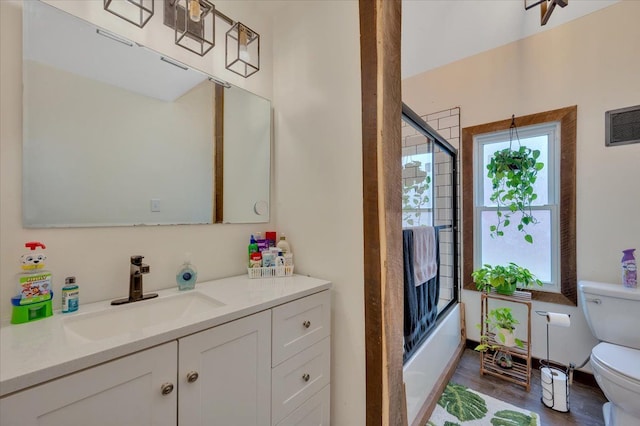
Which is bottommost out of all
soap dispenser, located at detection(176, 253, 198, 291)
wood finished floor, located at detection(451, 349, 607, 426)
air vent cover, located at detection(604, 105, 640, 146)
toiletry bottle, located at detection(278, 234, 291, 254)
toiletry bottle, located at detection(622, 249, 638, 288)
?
wood finished floor, located at detection(451, 349, 607, 426)

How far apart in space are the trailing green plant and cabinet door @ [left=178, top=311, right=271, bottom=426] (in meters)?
1.84

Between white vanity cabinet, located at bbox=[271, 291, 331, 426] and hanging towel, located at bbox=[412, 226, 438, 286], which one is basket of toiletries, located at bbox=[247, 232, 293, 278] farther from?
hanging towel, located at bbox=[412, 226, 438, 286]

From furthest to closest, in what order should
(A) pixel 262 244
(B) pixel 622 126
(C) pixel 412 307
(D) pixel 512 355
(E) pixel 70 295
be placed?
(D) pixel 512 355 → (B) pixel 622 126 → (C) pixel 412 307 → (A) pixel 262 244 → (E) pixel 70 295

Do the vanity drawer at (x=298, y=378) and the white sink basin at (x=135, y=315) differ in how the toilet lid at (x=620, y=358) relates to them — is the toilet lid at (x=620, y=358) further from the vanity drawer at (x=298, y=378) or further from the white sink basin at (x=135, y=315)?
the white sink basin at (x=135, y=315)

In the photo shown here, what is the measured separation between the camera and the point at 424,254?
1.79 metres

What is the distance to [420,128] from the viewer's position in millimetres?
1804

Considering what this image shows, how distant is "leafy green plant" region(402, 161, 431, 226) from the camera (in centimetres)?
181

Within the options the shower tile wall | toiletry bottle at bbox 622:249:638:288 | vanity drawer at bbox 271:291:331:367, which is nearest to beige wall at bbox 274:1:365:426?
vanity drawer at bbox 271:291:331:367

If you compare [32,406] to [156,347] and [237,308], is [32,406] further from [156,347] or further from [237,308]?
[237,308]

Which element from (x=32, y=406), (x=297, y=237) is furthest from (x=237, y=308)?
(x=297, y=237)

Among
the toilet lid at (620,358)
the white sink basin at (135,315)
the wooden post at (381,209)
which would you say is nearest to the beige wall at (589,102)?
the toilet lid at (620,358)

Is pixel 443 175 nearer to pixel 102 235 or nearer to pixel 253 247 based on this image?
pixel 253 247

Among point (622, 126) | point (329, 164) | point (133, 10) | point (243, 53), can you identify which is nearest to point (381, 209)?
point (329, 164)

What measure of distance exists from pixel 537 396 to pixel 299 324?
1851 mm
